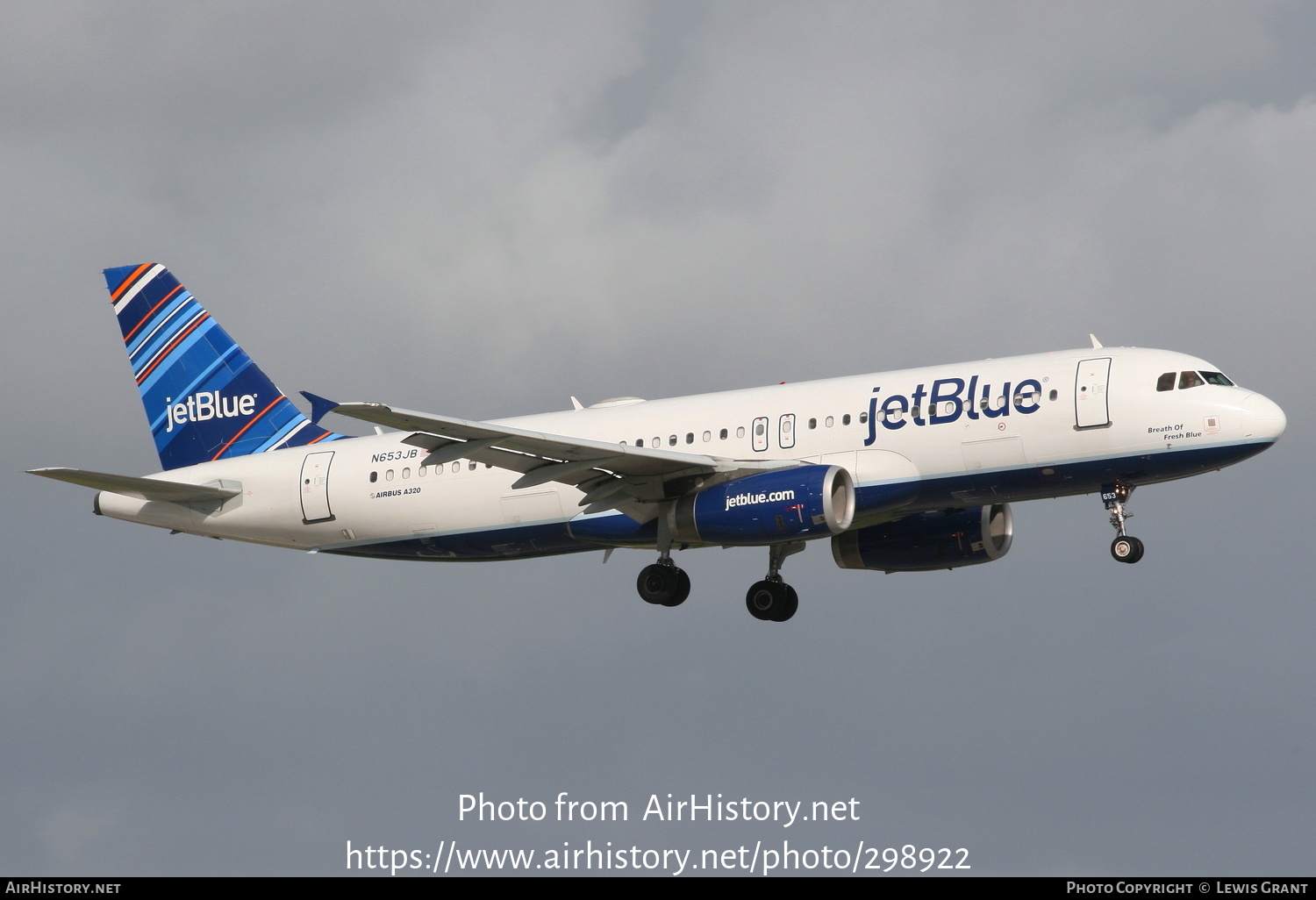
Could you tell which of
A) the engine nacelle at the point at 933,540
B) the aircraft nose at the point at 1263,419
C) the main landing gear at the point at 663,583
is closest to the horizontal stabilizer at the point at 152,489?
the main landing gear at the point at 663,583

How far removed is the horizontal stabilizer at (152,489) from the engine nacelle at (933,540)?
16.1 m

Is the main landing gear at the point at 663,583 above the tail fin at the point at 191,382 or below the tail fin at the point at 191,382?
below

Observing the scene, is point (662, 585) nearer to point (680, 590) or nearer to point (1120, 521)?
point (680, 590)

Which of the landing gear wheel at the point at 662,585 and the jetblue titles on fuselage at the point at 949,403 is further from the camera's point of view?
the landing gear wheel at the point at 662,585

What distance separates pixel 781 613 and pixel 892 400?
24.1 feet

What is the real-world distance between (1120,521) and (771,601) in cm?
926

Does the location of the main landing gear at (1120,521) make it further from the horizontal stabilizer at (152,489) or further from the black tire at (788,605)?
the horizontal stabilizer at (152,489)

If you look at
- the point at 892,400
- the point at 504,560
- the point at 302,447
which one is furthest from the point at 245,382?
the point at 892,400

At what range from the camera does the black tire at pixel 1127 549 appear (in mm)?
36938

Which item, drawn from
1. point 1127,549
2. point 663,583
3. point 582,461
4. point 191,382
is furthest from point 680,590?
point 191,382

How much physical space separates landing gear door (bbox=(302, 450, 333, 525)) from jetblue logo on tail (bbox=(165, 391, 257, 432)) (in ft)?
13.2

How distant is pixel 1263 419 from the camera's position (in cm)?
3584

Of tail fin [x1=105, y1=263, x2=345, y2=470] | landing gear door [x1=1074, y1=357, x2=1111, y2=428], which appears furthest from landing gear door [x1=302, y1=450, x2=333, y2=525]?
landing gear door [x1=1074, y1=357, x2=1111, y2=428]

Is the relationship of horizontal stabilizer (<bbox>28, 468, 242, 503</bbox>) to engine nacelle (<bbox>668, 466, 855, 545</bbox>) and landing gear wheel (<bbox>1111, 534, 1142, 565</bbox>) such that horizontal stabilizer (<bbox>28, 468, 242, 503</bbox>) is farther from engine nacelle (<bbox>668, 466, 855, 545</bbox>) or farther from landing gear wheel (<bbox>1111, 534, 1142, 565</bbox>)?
landing gear wheel (<bbox>1111, 534, 1142, 565</bbox>)
